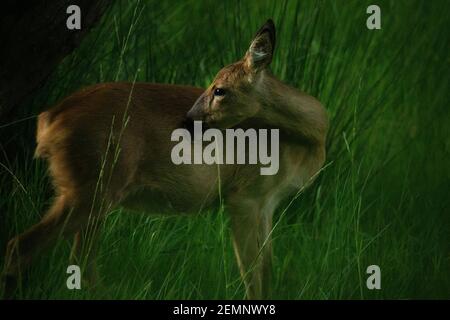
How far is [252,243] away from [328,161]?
840 millimetres

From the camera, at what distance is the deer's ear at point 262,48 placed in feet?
20.4

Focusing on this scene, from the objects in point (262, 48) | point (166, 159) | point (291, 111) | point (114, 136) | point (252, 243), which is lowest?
point (252, 243)

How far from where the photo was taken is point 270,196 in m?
6.68

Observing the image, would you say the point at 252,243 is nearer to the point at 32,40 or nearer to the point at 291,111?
the point at 291,111

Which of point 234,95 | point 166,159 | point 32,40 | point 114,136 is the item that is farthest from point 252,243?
point 32,40

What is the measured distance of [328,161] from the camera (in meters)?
7.11

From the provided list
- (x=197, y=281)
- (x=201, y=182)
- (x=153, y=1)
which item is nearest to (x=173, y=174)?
(x=201, y=182)

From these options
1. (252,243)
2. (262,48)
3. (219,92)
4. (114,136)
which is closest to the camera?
(114,136)

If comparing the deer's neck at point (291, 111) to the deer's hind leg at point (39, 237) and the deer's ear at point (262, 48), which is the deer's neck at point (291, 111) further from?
the deer's hind leg at point (39, 237)

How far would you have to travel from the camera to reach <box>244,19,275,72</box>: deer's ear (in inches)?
245

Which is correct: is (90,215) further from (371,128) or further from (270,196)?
(371,128)

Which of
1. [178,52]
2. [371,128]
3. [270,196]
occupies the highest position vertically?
[178,52]

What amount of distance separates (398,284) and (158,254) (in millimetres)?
1319

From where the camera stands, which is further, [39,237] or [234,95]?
[234,95]
